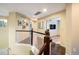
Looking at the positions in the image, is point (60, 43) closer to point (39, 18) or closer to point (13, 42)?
point (39, 18)

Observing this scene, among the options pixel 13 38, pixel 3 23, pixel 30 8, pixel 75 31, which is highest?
pixel 30 8

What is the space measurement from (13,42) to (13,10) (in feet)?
2.09

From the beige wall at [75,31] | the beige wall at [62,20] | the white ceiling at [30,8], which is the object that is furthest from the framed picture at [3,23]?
the beige wall at [75,31]

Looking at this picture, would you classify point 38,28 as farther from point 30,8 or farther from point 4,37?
point 4,37

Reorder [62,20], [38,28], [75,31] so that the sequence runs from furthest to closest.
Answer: [38,28] → [62,20] → [75,31]

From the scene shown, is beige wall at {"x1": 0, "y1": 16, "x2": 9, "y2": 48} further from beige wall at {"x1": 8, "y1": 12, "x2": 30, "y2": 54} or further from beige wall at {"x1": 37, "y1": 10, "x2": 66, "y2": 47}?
beige wall at {"x1": 37, "y1": 10, "x2": 66, "y2": 47}

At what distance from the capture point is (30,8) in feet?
7.34

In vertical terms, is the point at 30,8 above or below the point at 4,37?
above

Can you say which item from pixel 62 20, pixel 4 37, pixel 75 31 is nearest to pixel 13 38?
pixel 4 37

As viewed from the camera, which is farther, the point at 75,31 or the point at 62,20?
the point at 62,20

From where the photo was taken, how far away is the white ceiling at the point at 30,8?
2.14 meters

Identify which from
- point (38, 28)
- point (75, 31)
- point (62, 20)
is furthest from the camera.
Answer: point (38, 28)
